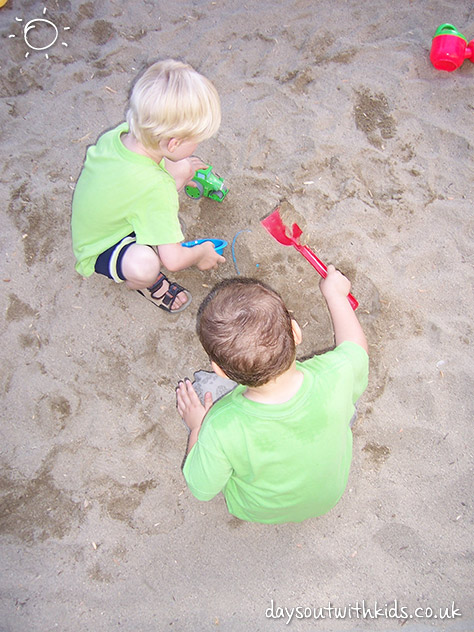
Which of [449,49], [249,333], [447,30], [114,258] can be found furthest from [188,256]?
[447,30]

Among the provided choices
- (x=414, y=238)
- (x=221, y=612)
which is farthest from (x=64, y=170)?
(x=221, y=612)

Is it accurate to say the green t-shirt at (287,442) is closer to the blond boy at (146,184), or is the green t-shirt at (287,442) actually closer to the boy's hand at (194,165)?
the blond boy at (146,184)

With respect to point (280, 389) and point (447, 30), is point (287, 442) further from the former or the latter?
point (447, 30)

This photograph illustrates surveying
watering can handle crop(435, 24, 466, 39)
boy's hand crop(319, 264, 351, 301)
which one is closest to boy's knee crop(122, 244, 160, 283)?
boy's hand crop(319, 264, 351, 301)

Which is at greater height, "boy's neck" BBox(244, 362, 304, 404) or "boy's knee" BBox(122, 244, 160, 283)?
"boy's neck" BBox(244, 362, 304, 404)

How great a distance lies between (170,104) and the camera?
1.46 m

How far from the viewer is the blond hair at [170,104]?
147 cm

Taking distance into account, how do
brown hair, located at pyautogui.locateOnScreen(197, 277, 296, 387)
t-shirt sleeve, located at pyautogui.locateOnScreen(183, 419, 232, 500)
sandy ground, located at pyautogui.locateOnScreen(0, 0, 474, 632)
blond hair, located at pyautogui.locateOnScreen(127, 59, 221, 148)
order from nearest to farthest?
brown hair, located at pyautogui.locateOnScreen(197, 277, 296, 387), t-shirt sleeve, located at pyautogui.locateOnScreen(183, 419, 232, 500), blond hair, located at pyautogui.locateOnScreen(127, 59, 221, 148), sandy ground, located at pyautogui.locateOnScreen(0, 0, 474, 632)

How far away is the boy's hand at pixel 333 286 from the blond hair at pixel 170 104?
0.67 m

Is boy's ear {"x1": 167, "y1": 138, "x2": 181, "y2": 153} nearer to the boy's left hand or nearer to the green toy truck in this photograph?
the green toy truck

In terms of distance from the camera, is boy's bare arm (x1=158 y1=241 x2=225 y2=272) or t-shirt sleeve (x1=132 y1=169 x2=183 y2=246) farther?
boy's bare arm (x1=158 y1=241 x2=225 y2=272)

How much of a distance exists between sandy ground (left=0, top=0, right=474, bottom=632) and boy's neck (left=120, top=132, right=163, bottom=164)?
503 mm

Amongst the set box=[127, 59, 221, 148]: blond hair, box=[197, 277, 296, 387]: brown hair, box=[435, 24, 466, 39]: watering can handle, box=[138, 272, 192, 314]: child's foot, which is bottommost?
box=[138, 272, 192, 314]: child's foot

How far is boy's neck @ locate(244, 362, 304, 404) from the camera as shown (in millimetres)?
1143
